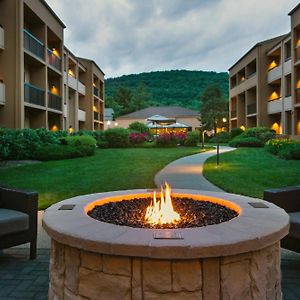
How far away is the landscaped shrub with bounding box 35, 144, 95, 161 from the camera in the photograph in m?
17.1

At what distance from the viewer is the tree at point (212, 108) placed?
44.6 m

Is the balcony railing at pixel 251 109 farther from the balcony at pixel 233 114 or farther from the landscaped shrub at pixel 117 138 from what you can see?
the landscaped shrub at pixel 117 138

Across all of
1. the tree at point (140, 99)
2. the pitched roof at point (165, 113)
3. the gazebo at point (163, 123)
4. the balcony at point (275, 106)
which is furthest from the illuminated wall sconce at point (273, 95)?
the tree at point (140, 99)

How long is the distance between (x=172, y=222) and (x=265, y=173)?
9.30 meters

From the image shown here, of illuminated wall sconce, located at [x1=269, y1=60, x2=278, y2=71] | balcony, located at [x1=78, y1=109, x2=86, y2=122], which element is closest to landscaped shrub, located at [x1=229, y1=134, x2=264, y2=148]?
illuminated wall sconce, located at [x1=269, y1=60, x2=278, y2=71]

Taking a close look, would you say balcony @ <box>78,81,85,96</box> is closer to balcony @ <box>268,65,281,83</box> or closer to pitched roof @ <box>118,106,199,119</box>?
balcony @ <box>268,65,281,83</box>

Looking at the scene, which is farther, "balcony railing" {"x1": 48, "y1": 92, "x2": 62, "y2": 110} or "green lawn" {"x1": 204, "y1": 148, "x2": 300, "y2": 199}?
"balcony railing" {"x1": 48, "y1": 92, "x2": 62, "y2": 110}

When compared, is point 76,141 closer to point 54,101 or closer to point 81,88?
point 54,101

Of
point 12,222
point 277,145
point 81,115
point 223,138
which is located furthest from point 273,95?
point 12,222

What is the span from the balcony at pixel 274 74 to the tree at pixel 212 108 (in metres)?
11.0

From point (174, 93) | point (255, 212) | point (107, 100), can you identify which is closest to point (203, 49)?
point (174, 93)

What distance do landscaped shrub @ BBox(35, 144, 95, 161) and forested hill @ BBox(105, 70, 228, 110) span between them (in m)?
58.3

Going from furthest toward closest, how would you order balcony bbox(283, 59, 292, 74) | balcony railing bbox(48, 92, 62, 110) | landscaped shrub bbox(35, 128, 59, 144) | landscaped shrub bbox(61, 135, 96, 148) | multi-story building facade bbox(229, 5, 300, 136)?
balcony bbox(283, 59, 292, 74) → multi-story building facade bbox(229, 5, 300, 136) → balcony railing bbox(48, 92, 62, 110) → landscaped shrub bbox(61, 135, 96, 148) → landscaped shrub bbox(35, 128, 59, 144)

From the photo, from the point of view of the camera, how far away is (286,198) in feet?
14.0
